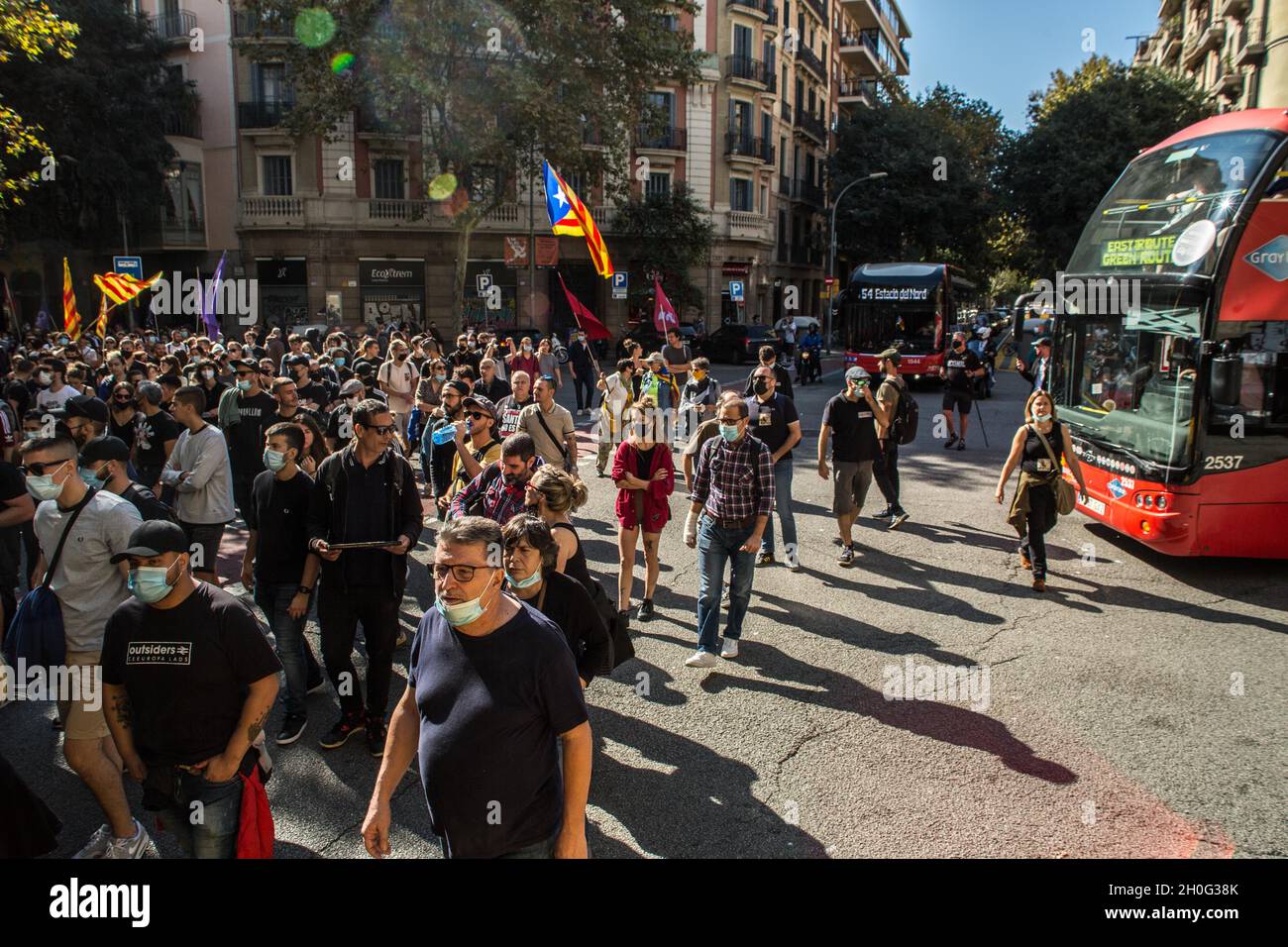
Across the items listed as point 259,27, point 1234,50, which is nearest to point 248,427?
point 259,27

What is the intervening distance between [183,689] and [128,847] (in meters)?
1.41

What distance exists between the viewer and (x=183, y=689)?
121 inches

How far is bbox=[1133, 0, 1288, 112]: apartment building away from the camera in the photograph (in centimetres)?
2659

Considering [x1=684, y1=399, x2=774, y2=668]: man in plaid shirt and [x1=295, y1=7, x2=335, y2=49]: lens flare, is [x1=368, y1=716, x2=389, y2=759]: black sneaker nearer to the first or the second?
[x1=684, y1=399, x2=774, y2=668]: man in plaid shirt

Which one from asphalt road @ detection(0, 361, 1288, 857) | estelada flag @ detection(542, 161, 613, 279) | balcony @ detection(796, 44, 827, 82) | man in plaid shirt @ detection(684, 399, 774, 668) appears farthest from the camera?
balcony @ detection(796, 44, 827, 82)

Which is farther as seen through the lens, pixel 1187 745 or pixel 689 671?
pixel 689 671

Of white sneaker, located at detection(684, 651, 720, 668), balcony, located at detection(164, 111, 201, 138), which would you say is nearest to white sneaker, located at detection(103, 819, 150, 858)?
white sneaker, located at detection(684, 651, 720, 668)

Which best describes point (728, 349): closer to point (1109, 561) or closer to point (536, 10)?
point (536, 10)

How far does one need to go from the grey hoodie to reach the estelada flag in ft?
22.4

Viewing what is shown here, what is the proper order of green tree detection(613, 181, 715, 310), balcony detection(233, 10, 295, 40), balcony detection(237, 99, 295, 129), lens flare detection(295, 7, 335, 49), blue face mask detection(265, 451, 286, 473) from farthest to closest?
1. green tree detection(613, 181, 715, 310)
2. balcony detection(237, 99, 295, 129)
3. balcony detection(233, 10, 295, 40)
4. lens flare detection(295, 7, 335, 49)
5. blue face mask detection(265, 451, 286, 473)

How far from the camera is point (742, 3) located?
131ft

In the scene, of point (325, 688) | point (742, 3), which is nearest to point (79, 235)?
point (742, 3)
